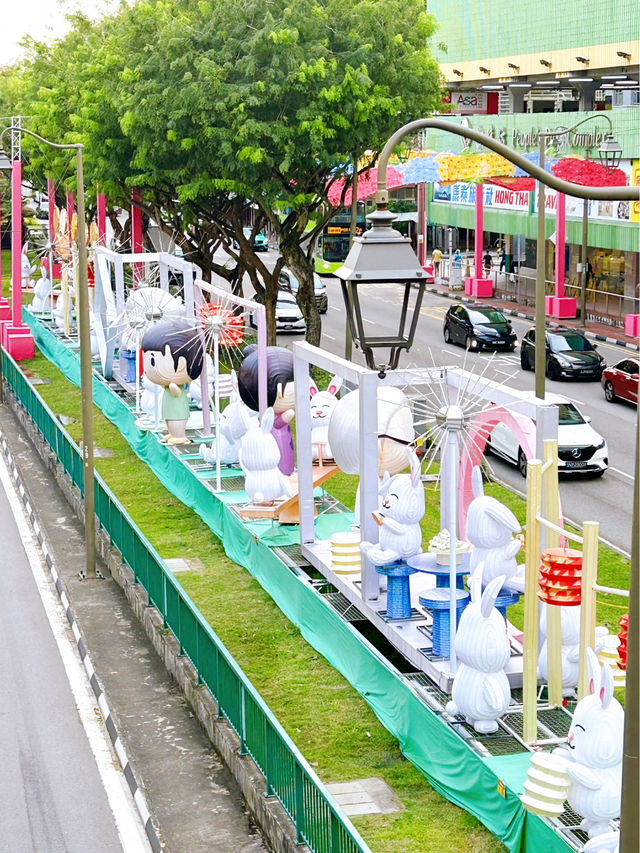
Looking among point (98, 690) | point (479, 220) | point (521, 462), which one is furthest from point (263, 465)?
point (479, 220)

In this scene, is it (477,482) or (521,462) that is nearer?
(477,482)

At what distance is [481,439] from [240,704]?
474cm

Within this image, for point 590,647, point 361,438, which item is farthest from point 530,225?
point 590,647

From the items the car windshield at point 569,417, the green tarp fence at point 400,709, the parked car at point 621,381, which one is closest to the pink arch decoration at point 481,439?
the green tarp fence at point 400,709

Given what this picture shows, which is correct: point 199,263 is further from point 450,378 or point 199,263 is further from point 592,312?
point 450,378

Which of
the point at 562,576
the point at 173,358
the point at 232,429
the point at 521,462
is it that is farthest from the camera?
the point at 173,358

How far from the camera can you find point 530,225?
5275 cm

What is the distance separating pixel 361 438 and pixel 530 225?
37781 millimetres

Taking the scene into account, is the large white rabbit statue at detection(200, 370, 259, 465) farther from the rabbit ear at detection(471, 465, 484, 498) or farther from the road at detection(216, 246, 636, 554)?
the rabbit ear at detection(471, 465, 484, 498)

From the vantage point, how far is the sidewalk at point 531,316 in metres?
43.5

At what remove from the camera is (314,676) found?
16531 mm

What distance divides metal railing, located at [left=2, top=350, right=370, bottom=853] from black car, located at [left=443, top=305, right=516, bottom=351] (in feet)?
67.4

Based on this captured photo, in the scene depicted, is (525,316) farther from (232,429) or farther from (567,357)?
(232,429)

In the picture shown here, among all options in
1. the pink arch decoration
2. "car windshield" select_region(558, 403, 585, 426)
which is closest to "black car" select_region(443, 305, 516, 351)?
"car windshield" select_region(558, 403, 585, 426)
